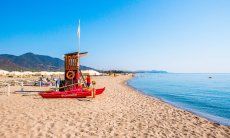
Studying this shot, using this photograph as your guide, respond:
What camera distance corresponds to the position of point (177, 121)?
1262cm

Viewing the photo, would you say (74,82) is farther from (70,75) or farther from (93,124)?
(93,124)

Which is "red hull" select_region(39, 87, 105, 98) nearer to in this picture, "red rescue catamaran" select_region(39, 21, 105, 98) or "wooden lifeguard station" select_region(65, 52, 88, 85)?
"red rescue catamaran" select_region(39, 21, 105, 98)

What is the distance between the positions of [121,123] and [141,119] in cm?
150

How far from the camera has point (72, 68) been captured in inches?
797

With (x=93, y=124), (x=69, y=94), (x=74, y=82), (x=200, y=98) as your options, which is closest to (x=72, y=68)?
(x=74, y=82)

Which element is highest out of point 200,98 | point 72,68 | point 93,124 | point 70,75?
point 72,68

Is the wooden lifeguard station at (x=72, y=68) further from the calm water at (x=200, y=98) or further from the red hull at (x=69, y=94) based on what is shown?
the calm water at (x=200, y=98)

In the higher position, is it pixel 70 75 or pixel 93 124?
pixel 70 75

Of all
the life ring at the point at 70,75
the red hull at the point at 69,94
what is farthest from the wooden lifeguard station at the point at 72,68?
the red hull at the point at 69,94

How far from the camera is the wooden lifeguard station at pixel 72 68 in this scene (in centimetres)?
1995

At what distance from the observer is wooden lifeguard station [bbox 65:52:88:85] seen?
65.5ft

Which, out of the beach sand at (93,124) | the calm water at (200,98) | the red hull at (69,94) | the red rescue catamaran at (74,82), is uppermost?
the red rescue catamaran at (74,82)

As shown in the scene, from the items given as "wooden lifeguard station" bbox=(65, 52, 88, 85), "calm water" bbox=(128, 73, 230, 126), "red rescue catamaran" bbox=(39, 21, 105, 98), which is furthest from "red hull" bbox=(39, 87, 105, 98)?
"calm water" bbox=(128, 73, 230, 126)

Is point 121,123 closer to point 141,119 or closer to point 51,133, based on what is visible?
point 141,119
